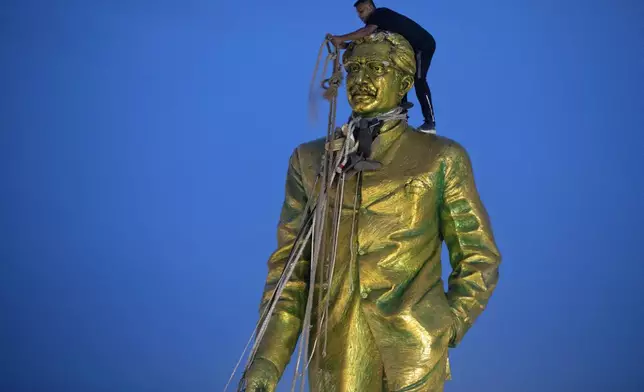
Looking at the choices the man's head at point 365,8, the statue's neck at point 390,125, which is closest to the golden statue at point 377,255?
the statue's neck at point 390,125

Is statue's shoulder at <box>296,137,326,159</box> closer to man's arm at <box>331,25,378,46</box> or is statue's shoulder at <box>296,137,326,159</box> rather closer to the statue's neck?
the statue's neck

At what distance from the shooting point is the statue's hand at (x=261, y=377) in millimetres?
2951

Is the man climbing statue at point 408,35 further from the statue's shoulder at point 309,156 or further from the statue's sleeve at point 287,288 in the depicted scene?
the statue's sleeve at point 287,288

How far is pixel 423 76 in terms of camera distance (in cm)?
321

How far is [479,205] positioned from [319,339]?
0.65 metres

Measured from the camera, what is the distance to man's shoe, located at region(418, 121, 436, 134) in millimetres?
3160

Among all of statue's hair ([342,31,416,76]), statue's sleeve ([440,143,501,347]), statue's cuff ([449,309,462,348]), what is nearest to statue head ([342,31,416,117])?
statue's hair ([342,31,416,76])

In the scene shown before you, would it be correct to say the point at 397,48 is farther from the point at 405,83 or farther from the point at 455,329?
the point at 455,329

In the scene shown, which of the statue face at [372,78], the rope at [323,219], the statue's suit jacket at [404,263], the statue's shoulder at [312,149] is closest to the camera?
the statue's suit jacket at [404,263]

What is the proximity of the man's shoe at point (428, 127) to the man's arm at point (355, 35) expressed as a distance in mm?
346

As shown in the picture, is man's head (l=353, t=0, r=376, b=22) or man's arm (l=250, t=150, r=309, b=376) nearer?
man's arm (l=250, t=150, r=309, b=376)

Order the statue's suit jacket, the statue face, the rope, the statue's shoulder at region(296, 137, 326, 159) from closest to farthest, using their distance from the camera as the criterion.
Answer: the statue's suit jacket → the rope → the statue face → the statue's shoulder at region(296, 137, 326, 159)

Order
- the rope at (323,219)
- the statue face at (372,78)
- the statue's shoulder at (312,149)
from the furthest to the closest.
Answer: the statue's shoulder at (312,149) < the statue face at (372,78) < the rope at (323,219)

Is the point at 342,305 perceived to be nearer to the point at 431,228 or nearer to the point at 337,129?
the point at 431,228
